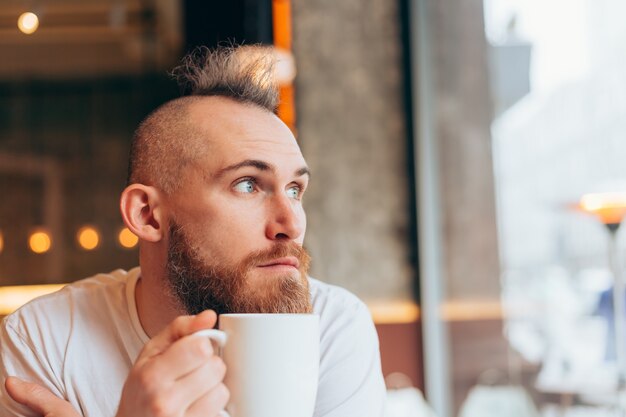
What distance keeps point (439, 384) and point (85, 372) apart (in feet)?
9.25

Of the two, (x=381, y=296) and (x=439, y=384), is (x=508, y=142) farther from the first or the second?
(x=439, y=384)

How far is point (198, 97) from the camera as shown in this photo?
1.21 meters

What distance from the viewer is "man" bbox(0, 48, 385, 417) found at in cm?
101

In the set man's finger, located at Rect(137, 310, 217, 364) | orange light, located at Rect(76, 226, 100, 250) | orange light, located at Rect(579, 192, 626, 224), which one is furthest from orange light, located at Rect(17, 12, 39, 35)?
man's finger, located at Rect(137, 310, 217, 364)

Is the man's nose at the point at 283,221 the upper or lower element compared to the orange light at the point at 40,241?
upper

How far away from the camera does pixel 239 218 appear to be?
1055 mm

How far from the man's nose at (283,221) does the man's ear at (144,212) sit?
220 mm

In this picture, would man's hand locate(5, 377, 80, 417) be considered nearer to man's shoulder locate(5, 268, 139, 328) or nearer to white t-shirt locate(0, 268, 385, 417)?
white t-shirt locate(0, 268, 385, 417)

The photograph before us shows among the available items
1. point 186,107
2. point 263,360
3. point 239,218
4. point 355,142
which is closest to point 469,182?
point 355,142

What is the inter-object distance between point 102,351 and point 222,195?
297mm

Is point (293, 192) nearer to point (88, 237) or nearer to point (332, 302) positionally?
point (332, 302)

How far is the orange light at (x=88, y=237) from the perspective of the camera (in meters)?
4.62

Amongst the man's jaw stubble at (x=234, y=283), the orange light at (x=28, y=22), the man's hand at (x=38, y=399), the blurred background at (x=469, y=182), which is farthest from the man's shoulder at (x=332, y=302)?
the orange light at (x=28, y=22)

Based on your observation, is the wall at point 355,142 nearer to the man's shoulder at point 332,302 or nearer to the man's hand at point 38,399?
the man's shoulder at point 332,302
